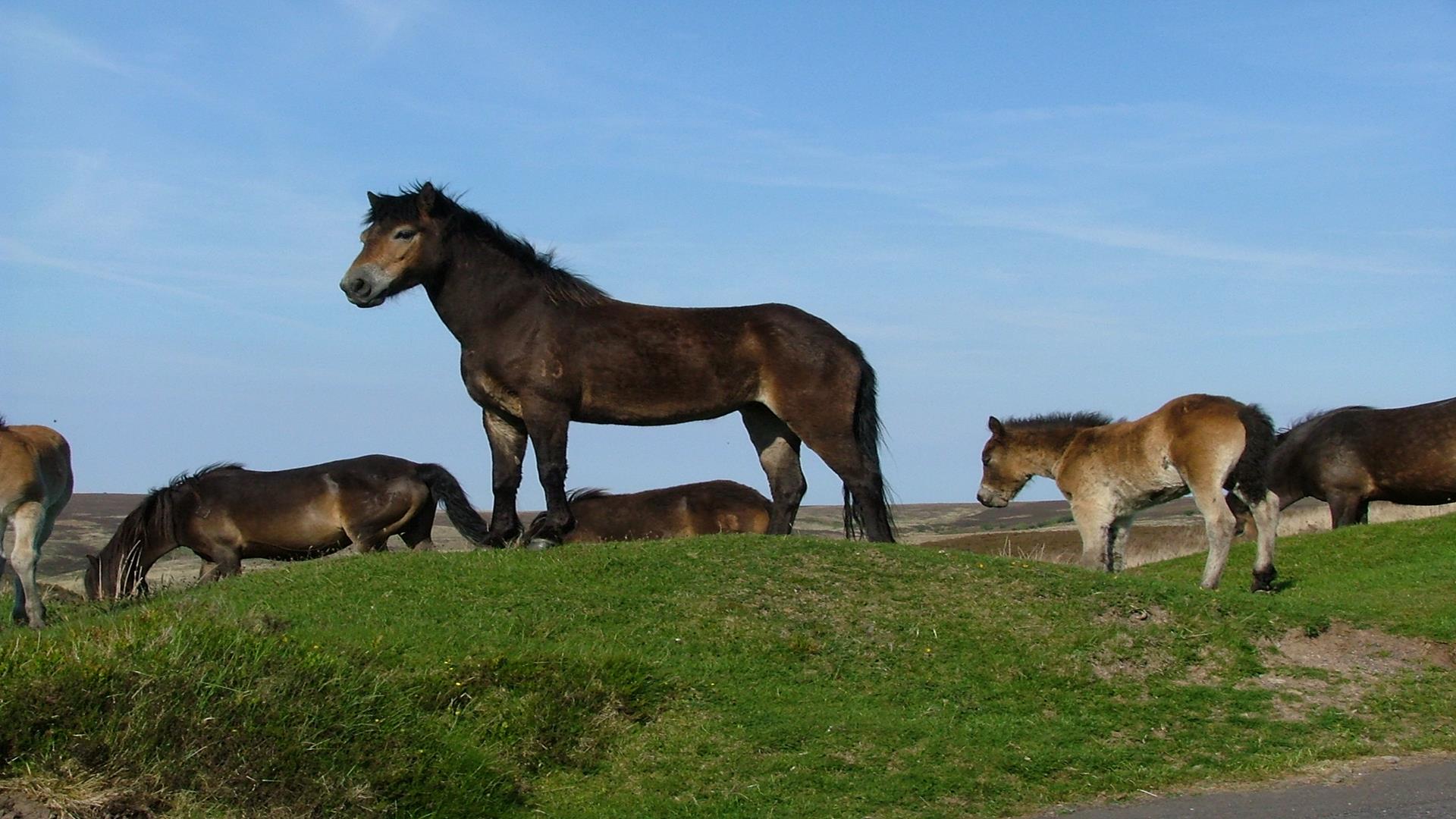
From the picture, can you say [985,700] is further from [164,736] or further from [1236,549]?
[1236,549]

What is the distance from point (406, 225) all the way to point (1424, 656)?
355 inches

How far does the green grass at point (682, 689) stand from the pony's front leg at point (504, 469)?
3.37 feet

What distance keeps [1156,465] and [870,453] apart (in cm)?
310

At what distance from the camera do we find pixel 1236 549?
18062mm

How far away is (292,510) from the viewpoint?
17016 mm

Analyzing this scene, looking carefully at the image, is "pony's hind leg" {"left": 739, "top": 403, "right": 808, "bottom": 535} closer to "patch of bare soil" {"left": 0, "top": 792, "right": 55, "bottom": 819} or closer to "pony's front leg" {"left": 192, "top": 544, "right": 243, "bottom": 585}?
"pony's front leg" {"left": 192, "top": 544, "right": 243, "bottom": 585}

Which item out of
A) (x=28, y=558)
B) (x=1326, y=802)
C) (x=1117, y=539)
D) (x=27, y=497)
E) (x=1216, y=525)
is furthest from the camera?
(x=1117, y=539)

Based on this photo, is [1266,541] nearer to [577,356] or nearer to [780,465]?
[780,465]

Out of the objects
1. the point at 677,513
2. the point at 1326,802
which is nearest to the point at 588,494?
the point at 677,513

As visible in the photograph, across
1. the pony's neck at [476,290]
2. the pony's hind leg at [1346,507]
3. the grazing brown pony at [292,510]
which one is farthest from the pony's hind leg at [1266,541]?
the grazing brown pony at [292,510]

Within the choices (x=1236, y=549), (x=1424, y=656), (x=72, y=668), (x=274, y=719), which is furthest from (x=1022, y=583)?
(x=1236, y=549)

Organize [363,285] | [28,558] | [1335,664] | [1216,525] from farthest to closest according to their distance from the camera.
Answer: [1216,525] → [28,558] → [363,285] → [1335,664]

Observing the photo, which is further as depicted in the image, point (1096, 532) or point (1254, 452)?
point (1096, 532)

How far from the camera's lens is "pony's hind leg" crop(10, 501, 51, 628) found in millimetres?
12742
